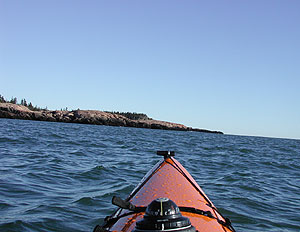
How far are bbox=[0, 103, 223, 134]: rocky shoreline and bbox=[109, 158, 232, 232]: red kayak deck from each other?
6775 centimetres

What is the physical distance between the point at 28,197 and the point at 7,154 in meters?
5.53

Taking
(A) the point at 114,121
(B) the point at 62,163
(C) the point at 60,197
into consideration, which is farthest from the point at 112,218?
(A) the point at 114,121

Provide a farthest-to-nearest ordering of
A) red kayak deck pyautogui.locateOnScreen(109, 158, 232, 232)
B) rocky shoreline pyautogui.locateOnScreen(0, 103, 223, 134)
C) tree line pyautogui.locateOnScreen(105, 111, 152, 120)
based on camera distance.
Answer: tree line pyautogui.locateOnScreen(105, 111, 152, 120) < rocky shoreline pyautogui.locateOnScreen(0, 103, 223, 134) < red kayak deck pyautogui.locateOnScreen(109, 158, 232, 232)

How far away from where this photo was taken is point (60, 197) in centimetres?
584

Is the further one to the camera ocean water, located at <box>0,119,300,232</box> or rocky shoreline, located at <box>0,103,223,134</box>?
rocky shoreline, located at <box>0,103,223,134</box>

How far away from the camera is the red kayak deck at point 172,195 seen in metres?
2.79

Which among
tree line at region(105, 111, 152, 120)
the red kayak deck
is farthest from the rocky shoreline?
the red kayak deck

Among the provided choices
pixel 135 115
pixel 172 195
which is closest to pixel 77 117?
pixel 135 115

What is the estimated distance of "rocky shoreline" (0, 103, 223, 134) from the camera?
216 ft

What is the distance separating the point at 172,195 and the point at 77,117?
7558cm

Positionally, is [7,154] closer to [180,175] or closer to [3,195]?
[3,195]

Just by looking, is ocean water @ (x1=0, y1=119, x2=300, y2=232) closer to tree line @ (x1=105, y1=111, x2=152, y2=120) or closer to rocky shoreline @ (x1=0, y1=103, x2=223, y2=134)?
rocky shoreline @ (x1=0, y1=103, x2=223, y2=134)

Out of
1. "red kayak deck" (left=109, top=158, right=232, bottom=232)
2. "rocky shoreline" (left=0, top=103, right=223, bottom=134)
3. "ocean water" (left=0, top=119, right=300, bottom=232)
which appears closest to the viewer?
"red kayak deck" (left=109, top=158, right=232, bottom=232)

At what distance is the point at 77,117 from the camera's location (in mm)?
76500
